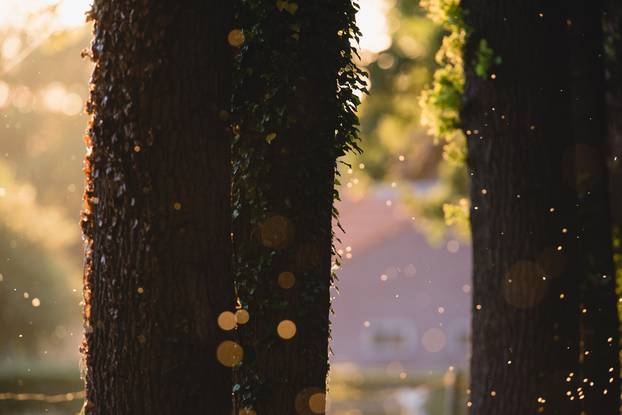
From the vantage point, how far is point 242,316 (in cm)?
569

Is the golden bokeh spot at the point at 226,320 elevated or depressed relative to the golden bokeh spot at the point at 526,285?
depressed

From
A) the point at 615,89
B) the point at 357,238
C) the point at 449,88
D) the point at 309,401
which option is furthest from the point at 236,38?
the point at 357,238

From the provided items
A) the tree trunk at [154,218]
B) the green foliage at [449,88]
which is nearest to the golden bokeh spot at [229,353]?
the tree trunk at [154,218]

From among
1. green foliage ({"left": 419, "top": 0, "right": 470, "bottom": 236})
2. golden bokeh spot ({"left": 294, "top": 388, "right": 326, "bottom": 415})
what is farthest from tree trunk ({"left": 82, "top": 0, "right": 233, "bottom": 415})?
green foliage ({"left": 419, "top": 0, "right": 470, "bottom": 236})

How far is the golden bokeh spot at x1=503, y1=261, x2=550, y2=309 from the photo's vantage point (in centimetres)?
743

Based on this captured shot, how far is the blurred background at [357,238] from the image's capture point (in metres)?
18.5

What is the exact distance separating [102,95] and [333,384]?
85.5ft

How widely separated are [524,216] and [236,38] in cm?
302

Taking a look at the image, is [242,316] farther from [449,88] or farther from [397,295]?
[397,295]

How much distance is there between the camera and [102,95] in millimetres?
5289

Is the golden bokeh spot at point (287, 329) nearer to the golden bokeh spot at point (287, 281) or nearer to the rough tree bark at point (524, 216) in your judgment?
the golden bokeh spot at point (287, 281)

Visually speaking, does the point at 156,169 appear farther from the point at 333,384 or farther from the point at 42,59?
the point at 42,59

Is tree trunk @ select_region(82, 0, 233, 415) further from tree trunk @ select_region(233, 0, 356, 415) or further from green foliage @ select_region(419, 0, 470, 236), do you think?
green foliage @ select_region(419, 0, 470, 236)

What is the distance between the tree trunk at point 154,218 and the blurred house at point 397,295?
31.1 meters
